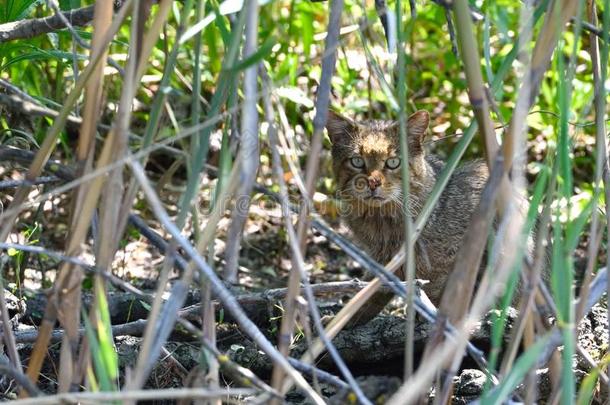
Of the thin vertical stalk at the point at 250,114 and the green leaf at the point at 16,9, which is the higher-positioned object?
the green leaf at the point at 16,9

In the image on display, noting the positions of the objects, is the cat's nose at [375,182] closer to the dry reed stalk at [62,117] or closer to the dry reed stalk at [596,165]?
the dry reed stalk at [596,165]

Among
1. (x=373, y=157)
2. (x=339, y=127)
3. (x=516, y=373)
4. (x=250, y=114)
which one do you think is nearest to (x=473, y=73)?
(x=250, y=114)

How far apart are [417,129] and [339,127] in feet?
1.16

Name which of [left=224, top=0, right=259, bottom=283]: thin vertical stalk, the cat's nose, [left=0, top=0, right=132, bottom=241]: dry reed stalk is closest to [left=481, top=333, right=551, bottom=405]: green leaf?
[left=224, top=0, right=259, bottom=283]: thin vertical stalk

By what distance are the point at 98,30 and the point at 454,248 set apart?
7.57ft

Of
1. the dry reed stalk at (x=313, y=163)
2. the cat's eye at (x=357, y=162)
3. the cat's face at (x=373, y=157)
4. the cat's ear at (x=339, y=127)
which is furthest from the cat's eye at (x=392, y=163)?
the dry reed stalk at (x=313, y=163)

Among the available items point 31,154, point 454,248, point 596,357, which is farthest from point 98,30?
point 454,248

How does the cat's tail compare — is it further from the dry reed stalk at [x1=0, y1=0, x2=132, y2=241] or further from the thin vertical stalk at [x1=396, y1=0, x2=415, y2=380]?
the dry reed stalk at [x1=0, y1=0, x2=132, y2=241]

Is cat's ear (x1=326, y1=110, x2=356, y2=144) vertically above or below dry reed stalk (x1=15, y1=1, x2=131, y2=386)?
above

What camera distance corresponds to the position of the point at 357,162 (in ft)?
13.3

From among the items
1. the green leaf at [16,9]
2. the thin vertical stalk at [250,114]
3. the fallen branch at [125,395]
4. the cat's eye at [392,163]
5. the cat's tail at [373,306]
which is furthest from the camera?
the cat's eye at [392,163]

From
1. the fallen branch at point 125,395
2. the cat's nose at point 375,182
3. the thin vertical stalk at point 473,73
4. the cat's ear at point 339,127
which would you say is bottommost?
the fallen branch at point 125,395

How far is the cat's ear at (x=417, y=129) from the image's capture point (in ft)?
13.0

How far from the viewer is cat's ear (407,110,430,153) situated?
13.0 feet
